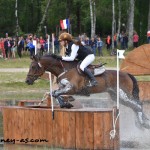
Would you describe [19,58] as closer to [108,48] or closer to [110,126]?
[108,48]

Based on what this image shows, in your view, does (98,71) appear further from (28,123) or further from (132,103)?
(28,123)

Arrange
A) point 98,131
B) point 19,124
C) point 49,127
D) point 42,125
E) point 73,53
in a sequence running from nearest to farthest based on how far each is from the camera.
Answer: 1. point 98,131
2. point 49,127
3. point 42,125
4. point 19,124
5. point 73,53

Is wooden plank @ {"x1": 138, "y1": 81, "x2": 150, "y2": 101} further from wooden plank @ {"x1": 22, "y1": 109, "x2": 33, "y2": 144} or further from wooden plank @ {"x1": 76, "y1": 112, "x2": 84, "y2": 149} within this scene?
wooden plank @ {"x1": 76, "y1": 112, "x2": 84, "y2": 149}

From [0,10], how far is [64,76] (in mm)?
64462

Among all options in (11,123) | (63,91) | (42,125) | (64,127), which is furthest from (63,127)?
(63,91)

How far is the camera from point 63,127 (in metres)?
14.0

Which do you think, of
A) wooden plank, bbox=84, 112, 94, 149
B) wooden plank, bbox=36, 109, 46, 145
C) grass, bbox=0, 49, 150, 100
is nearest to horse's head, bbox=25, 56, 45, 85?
wooden plank, bbox=36, 109, 46, 145

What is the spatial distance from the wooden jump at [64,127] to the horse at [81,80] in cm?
158

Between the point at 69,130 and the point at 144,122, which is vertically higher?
the point at 69,130

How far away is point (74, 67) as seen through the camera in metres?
16.3

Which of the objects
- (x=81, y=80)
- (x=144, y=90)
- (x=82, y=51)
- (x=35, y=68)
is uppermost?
(x=82, y=51)

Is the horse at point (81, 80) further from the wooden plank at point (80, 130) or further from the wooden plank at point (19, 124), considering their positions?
the wooden plank at point (80, 130)

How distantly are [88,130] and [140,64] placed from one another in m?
10.6

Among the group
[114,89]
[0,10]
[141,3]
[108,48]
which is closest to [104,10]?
[141,3]
